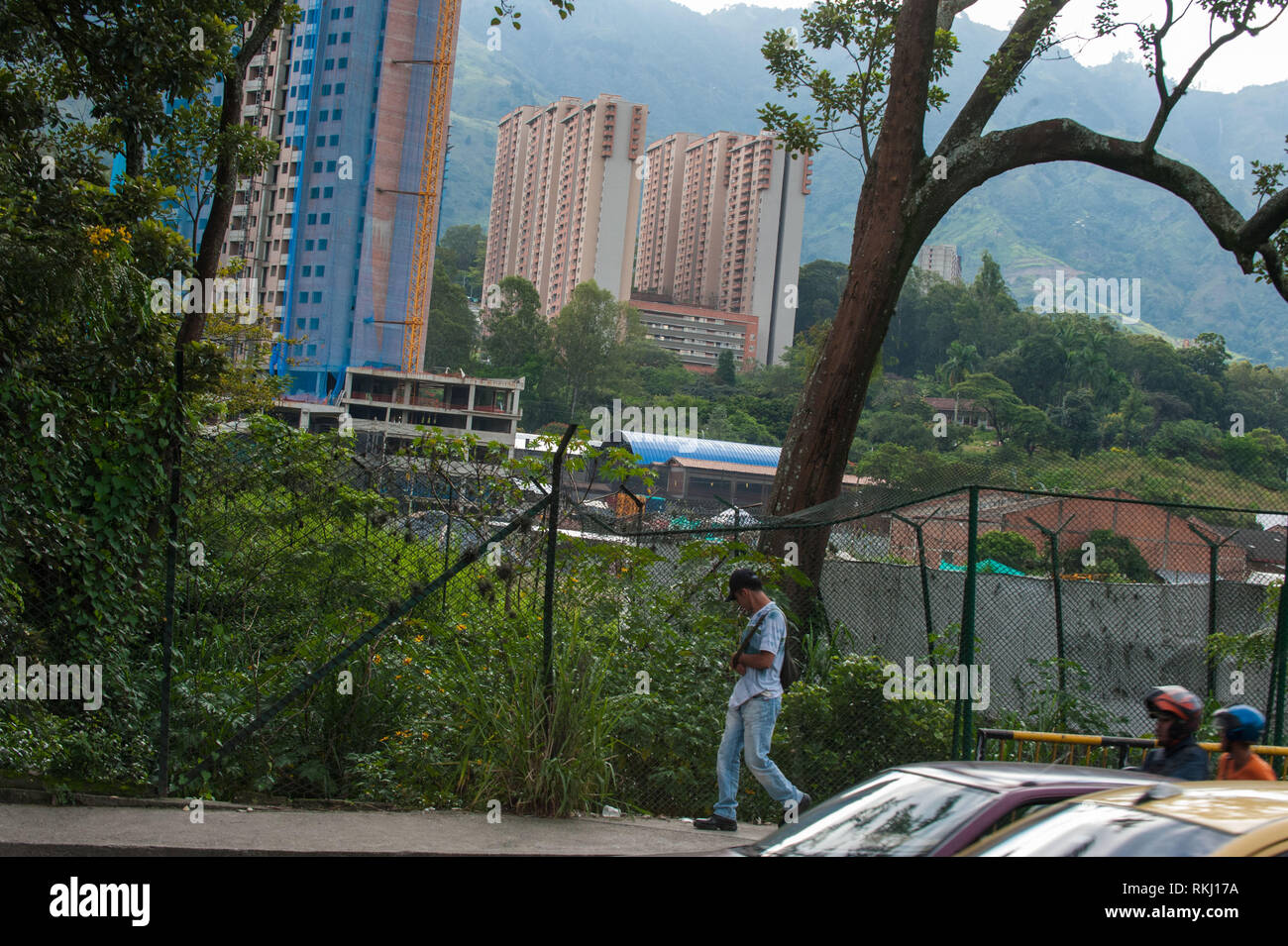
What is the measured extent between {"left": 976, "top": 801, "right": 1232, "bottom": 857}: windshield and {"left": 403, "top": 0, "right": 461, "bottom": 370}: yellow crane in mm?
96212

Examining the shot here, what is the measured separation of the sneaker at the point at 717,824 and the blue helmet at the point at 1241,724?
292cm

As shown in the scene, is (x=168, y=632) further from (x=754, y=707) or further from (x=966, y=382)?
(x=966, y=382)

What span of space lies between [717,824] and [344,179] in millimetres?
92880

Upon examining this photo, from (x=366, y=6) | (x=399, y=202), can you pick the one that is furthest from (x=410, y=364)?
(x=366, y=6)

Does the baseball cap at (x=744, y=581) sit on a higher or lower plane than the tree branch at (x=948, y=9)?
lower

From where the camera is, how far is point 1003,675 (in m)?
13.0

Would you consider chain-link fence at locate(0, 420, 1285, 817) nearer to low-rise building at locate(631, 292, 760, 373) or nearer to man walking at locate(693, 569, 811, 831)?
man walking at locate(693, 569, 811, 831)

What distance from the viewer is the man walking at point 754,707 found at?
6.76 m

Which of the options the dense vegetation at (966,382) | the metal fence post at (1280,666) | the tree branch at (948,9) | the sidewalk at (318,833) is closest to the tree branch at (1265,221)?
the metal fence post at (1280,666)

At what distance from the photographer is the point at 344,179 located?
9219 centimetres

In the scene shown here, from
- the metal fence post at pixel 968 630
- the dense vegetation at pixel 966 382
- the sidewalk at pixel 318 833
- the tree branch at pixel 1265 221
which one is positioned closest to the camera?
the sidewalk at pixel 318 833

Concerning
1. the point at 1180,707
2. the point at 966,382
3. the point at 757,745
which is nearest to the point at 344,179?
the point at 966,382

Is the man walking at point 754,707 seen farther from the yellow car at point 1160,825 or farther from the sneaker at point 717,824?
the yellow car at point 1160,825
